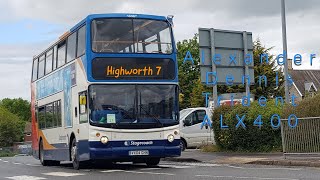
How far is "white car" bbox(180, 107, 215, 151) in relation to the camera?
27878 millimetres

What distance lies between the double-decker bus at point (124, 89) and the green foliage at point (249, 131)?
17.4ft

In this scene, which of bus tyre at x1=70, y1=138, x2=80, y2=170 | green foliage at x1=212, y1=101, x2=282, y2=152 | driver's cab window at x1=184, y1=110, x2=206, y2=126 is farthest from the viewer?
driver's cab window at x1=184, y1=110, x2=206, y2=126

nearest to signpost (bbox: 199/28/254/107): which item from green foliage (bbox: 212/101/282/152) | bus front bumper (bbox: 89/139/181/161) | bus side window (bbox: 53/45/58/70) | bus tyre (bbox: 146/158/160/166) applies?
green foliage (bbox: 212/101/282/152)

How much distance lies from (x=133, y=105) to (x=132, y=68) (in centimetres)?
111

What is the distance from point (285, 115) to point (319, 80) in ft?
201

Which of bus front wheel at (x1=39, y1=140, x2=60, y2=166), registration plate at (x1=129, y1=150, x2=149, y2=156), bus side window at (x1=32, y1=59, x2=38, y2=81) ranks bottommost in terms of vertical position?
bus front wheel at (x1=39, y1=140, x2=60, y2=166)

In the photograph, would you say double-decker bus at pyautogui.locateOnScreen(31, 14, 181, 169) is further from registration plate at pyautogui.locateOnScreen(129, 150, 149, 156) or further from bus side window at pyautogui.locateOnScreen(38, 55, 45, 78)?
bus side window at pyautogui.locateOnScreen(38, 55, 45, 78)

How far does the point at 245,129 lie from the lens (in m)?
22.4

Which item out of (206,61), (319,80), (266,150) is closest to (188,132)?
(206,61)

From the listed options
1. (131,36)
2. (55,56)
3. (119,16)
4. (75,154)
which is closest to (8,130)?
(55,56)

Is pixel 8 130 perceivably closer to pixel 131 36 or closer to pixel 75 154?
pixel 75 154

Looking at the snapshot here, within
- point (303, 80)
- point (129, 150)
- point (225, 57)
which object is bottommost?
point (129, 150)

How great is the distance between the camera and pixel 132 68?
17.2 metres

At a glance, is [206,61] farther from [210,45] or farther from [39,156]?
[39,156]
